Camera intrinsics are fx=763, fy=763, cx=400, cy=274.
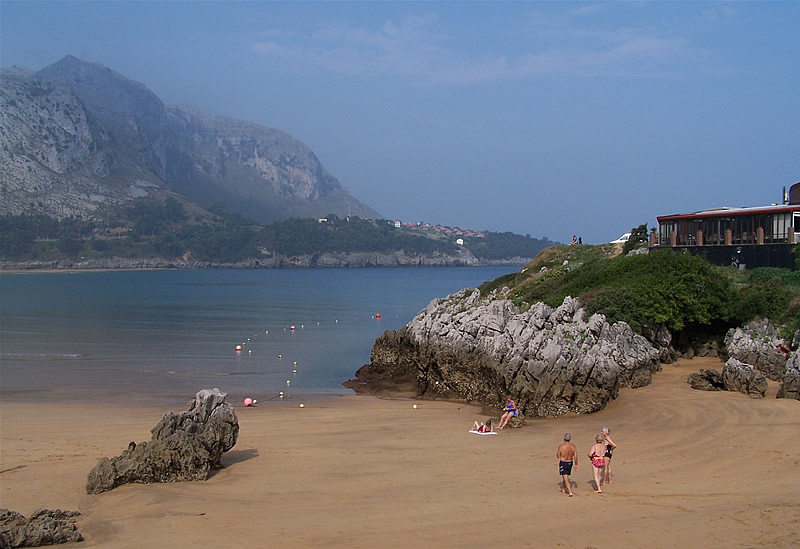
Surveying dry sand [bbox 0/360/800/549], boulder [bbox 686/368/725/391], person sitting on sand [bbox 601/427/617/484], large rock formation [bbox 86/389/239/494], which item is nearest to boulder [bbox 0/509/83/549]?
dry sand [bbox 0/360/800/549]

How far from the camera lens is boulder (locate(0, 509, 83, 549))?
11.7m

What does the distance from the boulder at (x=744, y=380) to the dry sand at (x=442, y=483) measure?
0.75 m

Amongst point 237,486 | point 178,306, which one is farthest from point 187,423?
point 178,306

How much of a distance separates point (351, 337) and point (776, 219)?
25493 millimetres

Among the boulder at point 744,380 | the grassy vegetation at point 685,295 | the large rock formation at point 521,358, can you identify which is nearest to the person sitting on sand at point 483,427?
the large rock formation at point 521,358

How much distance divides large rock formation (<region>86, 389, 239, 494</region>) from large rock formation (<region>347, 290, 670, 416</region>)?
973 centimetres

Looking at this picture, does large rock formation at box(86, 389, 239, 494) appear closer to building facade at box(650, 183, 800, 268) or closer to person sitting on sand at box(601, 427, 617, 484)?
person sitting on sand at box(601, 427, 617, 484)

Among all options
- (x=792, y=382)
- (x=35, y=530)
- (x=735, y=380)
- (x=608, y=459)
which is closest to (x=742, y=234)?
(x=735, y=380)

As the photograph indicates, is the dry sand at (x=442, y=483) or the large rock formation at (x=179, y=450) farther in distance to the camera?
the large rock formation at (x=179, y=450)

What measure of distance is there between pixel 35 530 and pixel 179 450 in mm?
3836

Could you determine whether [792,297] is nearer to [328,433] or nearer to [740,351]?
[740,351]

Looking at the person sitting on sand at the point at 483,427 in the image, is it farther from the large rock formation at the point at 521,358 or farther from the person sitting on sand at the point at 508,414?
the large rock formation at the point at 521,358

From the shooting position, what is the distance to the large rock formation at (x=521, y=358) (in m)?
22.7

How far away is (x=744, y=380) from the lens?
22.2 m
